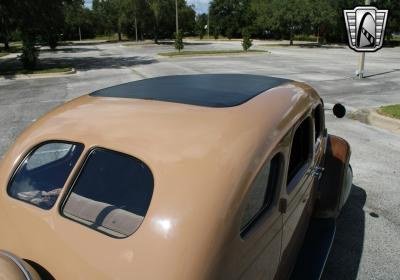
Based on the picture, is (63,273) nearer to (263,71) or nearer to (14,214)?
(14,214)

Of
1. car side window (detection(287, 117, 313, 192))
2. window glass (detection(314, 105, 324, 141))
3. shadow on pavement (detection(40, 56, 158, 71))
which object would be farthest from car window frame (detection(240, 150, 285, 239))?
shadow on pavement (detection(40, 56, 158, 71))

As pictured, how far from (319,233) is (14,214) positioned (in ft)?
8.19

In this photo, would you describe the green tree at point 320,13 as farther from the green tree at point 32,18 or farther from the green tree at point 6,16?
the green tree at point 6,16

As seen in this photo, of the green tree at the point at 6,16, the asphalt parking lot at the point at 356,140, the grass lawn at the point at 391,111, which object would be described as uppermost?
the green tree at the point at 6,16

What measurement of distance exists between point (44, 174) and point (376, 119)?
8327 mm

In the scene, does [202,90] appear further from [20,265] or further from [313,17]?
[313,17]

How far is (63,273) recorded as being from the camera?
2.12m

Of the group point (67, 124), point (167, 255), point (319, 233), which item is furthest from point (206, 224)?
point (319, 233)

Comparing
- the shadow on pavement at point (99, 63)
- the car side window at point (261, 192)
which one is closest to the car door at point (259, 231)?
the car side window at point (261, 192)

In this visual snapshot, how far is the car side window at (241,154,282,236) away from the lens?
2.15 m

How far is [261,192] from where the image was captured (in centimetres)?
233

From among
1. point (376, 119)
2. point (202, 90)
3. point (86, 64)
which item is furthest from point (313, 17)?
point (202, 90)

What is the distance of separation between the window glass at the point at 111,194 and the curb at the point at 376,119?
25.5 feet

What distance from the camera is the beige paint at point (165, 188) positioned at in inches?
73.7
